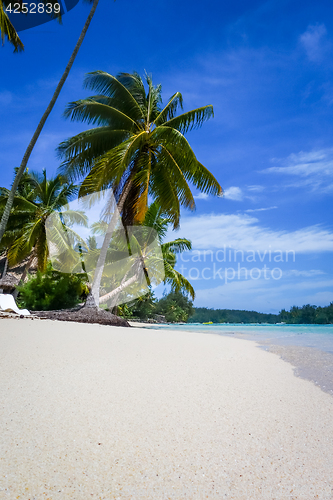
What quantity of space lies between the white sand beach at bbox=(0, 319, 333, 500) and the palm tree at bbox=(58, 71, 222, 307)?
25.6 feet

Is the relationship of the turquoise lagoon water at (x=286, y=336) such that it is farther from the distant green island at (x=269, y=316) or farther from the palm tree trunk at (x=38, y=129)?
the distant green island at (x=269, y=316)

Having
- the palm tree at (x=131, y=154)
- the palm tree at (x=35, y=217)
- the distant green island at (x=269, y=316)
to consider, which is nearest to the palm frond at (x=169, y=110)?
the palm tree at (x=131, y=154)

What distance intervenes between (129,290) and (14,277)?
8.12m

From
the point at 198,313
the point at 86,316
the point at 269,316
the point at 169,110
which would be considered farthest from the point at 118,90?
the point at 269,316

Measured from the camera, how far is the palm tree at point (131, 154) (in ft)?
33.0

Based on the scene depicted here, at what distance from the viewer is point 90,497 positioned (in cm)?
105

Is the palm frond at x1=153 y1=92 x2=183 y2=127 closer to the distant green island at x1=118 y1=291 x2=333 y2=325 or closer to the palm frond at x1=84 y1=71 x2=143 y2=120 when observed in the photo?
the palm frond at x1=84 y1=71 x2=143 y2=120

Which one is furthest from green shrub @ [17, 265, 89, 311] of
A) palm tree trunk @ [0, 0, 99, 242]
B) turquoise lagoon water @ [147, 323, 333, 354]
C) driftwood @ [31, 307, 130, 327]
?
palm tree trunk @ [0, 0, 99, 242]

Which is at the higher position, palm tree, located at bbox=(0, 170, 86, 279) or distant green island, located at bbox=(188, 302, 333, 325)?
palm tree, located at bbox=(0, 170, 86, 279)

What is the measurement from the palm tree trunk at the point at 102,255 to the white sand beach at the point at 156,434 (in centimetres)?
712

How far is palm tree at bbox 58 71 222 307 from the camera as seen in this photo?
10047mm

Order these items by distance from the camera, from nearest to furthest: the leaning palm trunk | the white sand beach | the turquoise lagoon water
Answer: the white sand beach
the turquoise lagoon water
the leaning palm trunk

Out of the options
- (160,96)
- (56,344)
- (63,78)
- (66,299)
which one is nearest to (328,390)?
(56,344)

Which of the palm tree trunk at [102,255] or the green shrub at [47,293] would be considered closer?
the palm tree trunk at [102,255]
